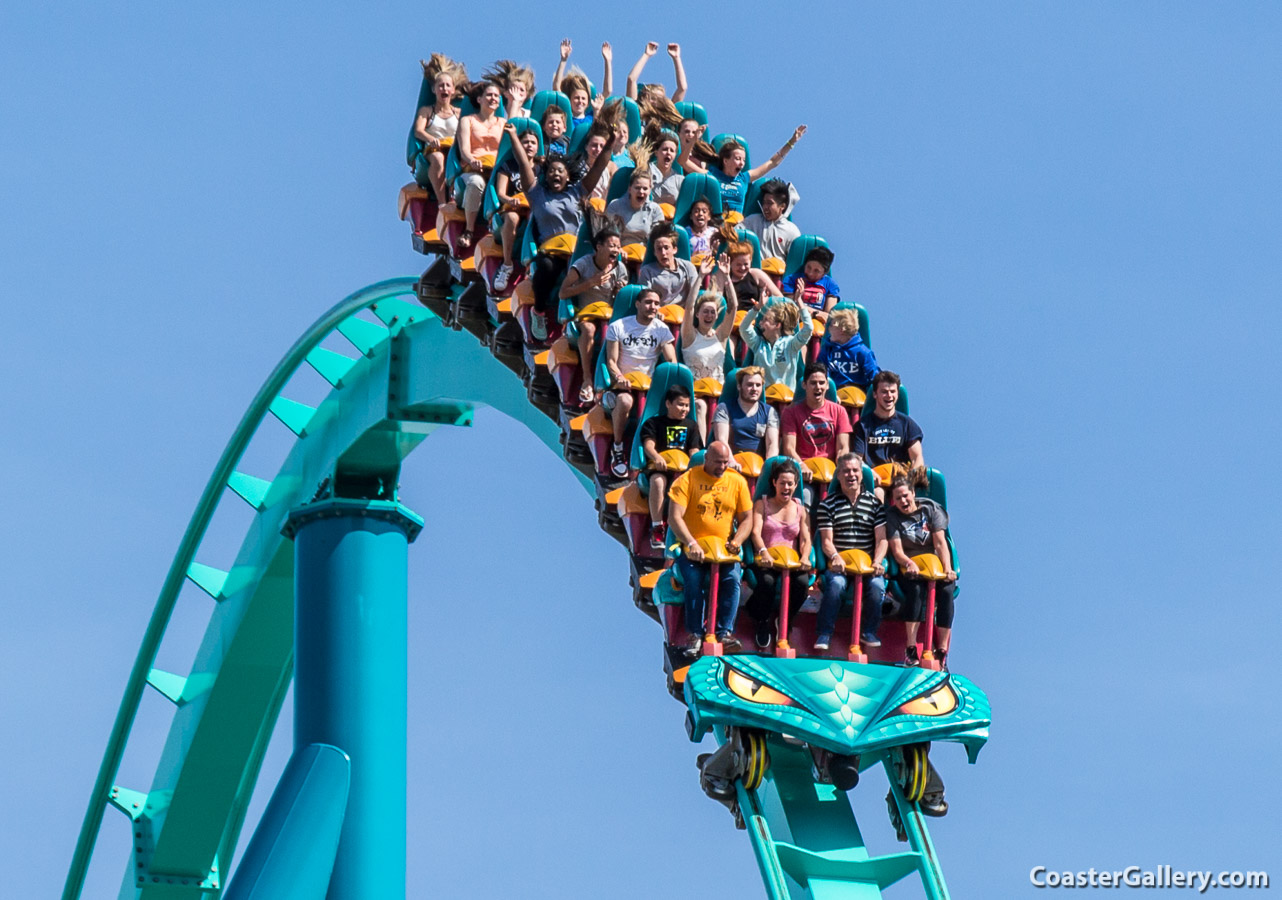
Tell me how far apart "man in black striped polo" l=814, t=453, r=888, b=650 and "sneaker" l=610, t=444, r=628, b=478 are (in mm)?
955

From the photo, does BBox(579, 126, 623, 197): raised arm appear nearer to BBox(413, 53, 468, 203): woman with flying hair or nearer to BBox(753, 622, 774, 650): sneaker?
BBox(413, 53, 468, 203): woman with flying hair

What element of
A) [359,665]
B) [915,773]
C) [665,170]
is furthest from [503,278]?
[915,773]

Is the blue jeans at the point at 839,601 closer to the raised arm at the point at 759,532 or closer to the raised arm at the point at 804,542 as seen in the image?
the raised arm at the point at 804,542

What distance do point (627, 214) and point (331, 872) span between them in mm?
4050

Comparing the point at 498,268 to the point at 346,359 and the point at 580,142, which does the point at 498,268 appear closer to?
the point at 580,142

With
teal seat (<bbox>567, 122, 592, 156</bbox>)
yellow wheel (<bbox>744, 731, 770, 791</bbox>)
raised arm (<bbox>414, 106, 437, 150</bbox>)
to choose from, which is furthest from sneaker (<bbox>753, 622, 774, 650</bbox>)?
raised arm (<bbox>414, 106, 437, 150</bbox>)

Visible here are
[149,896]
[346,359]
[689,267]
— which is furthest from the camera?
[149,896]

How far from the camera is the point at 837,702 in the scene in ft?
33.0

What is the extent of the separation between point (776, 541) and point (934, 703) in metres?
0.97

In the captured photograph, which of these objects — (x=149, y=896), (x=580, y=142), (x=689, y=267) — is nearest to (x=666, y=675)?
(x=689, y=267)

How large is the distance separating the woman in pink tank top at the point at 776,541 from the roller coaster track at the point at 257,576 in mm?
2885

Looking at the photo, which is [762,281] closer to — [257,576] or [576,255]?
[576,255]

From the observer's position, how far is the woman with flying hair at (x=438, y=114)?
13391 mm

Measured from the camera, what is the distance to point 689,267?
11969 millimetres
